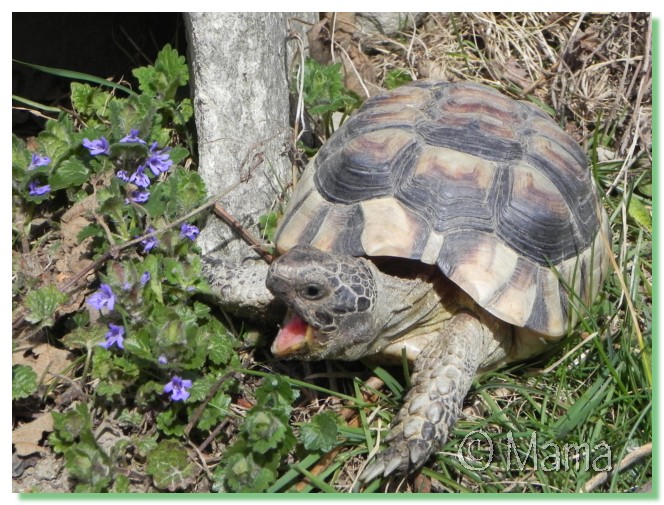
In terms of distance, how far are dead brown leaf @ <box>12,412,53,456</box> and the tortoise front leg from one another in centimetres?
133

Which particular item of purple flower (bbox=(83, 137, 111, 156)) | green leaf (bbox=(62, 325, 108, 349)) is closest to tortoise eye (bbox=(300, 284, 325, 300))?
green leaf (bbox=(62, 325, 108, 349))

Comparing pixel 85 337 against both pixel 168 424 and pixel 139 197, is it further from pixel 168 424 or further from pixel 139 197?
pixel 139 197

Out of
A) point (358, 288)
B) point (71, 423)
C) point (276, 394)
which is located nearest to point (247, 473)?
point (276, 394)

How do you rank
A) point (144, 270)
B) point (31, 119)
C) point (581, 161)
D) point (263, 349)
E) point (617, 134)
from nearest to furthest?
point (144, 270) → point (263, 349) → point (581, 161) → point (31, 119) → point (617, 134)

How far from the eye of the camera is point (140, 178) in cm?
379

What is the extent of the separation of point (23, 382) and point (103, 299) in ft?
1.50

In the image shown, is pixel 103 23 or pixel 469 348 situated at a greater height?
pixel 103 23

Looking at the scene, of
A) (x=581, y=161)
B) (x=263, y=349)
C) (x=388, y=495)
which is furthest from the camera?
(x=581, y=161)

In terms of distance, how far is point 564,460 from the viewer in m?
3.29

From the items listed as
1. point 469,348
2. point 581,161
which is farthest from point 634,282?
point 469,348

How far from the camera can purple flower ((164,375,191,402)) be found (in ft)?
10.4

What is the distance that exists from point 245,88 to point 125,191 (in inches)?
33.0

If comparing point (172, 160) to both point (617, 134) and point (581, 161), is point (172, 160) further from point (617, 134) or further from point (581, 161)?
point (617, 134)

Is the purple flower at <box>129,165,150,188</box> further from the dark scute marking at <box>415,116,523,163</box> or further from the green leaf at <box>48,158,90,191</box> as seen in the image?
the dark scute marking at <box>415,116,523,163</box>
